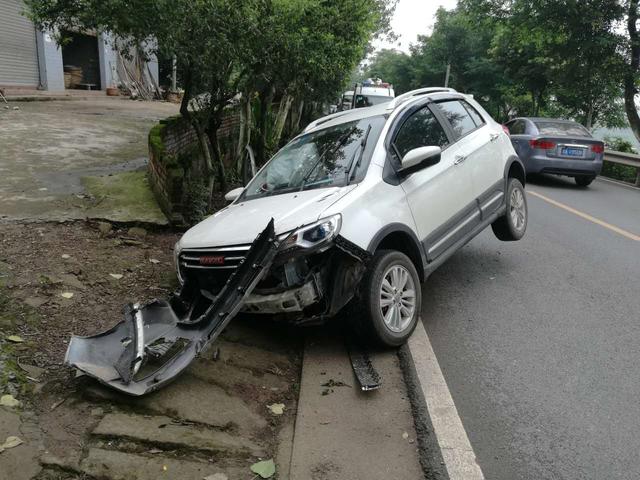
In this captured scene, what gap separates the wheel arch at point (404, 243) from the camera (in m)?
4.25

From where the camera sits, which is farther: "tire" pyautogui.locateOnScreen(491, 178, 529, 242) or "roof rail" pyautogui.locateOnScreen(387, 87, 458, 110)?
"tire" pyautogui.locateOnScreen(491, 178, 529, 242)

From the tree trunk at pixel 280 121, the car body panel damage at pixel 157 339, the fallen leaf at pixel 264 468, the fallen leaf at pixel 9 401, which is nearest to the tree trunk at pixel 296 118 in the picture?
the tree trunk at pixel 280 121

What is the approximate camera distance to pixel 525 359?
408 cm

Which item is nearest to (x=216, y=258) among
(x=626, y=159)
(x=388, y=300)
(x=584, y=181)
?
(x=388, y=300)

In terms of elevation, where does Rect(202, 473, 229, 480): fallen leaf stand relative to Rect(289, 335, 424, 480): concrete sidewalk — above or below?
above

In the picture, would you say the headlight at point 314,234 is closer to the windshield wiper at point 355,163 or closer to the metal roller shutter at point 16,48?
the windshield wiper at point 355,163

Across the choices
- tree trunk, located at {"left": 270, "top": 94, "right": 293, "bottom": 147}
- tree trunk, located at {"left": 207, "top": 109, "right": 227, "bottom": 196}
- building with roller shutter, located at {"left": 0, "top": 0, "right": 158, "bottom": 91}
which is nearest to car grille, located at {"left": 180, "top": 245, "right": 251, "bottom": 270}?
tree trunk, located at {"left": 207, "top": 109, "right": 227, "bottom": 196}

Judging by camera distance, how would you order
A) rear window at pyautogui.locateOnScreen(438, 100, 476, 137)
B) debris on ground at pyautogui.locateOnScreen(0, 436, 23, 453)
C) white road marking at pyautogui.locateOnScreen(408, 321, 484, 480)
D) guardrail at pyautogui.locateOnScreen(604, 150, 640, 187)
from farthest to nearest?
guardrail at pyautogui.locateOnScreen(604, 150, 640, 187)
rear window at pyautogui.locateOnScreen(438, 100, 476, 137)
white road marking at pyautogui.locateOnScreen(408, 321, 484, 480)
debris on ground at pyautogui.locateOnScreen(0, 436, 23, 453)

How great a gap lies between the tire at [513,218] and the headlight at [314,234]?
10.0ft

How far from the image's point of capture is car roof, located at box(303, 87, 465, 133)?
5.26 metres

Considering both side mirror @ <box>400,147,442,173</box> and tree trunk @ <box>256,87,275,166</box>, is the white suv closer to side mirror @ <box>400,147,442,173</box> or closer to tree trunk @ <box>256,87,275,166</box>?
side mirror @ <box>400,147,442,173</box>

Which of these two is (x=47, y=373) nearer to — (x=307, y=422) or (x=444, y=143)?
(x=307, y=422)

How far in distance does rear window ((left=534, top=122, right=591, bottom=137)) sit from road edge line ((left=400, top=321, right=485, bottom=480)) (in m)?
9.44

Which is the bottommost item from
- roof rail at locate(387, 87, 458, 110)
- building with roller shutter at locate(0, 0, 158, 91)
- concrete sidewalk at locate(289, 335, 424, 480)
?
concrete sidewalk at locate(289, 335, 424, 480)
